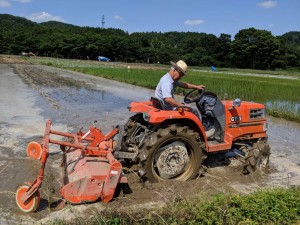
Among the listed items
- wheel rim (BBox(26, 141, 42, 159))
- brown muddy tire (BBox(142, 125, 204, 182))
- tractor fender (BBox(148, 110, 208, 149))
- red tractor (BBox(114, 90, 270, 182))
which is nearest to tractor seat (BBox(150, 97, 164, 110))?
red tractor (BBox(114, 90, 270, 182))

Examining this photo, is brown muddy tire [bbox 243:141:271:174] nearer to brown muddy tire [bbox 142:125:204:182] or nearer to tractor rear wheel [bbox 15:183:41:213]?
brown muddy tire [bbox 142:125:204:182]

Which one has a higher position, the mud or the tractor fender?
the tractor fender

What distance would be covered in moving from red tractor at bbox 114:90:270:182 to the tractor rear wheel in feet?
4.25

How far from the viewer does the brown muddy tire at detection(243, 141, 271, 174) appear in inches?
229

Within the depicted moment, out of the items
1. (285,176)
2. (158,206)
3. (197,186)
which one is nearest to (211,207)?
(158,206)

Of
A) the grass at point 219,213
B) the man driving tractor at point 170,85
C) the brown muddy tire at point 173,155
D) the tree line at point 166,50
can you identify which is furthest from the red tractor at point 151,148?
the tree line at point 166,50

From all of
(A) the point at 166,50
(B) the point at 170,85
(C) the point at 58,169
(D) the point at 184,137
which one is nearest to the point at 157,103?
(B) the point at 170,85

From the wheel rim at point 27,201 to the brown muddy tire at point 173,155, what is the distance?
4.84 ft

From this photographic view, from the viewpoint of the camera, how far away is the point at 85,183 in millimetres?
4223

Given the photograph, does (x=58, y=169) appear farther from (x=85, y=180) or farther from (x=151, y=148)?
(x=151, y=148)

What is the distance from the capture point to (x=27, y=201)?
414 cm

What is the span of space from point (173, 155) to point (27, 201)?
2.07 m

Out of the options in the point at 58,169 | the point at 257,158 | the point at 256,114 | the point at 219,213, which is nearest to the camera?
the point at 219,213

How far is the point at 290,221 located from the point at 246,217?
0.51m
